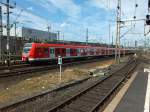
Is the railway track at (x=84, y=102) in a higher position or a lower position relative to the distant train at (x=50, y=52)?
lower

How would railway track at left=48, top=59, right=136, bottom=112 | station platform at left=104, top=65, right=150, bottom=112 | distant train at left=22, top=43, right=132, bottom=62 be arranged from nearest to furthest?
railway track at left=48, top=59, right=136, bottom=112 → station platform at left=104, top=65, right=150, bottom=112 → distant train at left=22, top=43, right=132, bottom=62

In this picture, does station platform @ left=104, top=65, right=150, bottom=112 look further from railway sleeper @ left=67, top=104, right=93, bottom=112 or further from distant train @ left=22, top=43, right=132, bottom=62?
distant train @ left=22, top=43, right=132, bottom=62

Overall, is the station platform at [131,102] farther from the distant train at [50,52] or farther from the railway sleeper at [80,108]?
the distant train at [50,52]

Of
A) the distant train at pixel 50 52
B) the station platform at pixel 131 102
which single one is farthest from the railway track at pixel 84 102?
the distant train at pixel 50 52

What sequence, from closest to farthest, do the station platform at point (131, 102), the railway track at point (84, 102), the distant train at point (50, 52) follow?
the railway track at point (84, 102)
the station platform at point (131, 102)
the distant train at point (50, 52)

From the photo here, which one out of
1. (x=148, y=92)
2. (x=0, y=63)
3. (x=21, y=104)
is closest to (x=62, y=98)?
(x=21, y=104)

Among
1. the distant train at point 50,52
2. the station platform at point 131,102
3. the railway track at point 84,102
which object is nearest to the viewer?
the railway track at point 84,102

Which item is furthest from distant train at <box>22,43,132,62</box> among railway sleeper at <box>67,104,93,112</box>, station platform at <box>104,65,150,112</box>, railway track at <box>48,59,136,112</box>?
railway sleeper at <box>67,104,93,112</box>

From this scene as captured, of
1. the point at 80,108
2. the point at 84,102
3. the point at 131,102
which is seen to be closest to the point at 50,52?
the point at 84,102

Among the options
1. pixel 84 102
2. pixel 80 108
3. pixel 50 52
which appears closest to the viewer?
pixel 80 108

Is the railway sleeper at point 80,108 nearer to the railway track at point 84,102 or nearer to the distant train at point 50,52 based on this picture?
the railway track at point 84,102

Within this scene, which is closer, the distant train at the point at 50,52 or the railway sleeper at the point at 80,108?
the railway sleeper at the point at 80,108

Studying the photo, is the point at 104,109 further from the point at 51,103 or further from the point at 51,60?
the point at 51,60

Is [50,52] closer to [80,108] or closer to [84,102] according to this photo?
[84,102]
